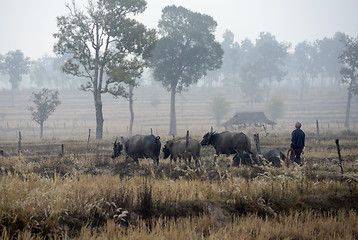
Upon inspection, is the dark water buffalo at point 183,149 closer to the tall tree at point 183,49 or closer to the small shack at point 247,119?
the tall tree at point 183,49

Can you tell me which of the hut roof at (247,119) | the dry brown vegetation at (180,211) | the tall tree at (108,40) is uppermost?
the tall tree at (108,40)

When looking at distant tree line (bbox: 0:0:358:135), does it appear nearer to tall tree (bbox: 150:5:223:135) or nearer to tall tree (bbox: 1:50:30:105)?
tall tree (bbox: 150:5:223:135)

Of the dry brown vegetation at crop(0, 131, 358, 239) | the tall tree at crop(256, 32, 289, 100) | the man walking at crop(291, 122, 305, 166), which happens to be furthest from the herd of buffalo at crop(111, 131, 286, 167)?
the tall tree at crop(256, 32, 289, 100)

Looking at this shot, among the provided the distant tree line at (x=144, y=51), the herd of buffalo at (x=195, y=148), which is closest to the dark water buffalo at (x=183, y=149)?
the herd of buffalo at (x=195, y=148)

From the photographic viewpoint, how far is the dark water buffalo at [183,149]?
60.6ft

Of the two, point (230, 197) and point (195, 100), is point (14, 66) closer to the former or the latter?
point (195, 100)

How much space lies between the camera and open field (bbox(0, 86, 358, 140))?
8664 cm

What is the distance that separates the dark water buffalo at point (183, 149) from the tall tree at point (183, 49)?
121 feet

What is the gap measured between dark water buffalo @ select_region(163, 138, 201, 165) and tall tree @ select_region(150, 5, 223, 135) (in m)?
36.9

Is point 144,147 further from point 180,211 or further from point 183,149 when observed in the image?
point 180,211

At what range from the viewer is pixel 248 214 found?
28.8ft

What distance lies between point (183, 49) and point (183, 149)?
39549 millimetres

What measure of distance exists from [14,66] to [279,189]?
415 feet

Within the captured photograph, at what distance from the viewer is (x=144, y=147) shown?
1944 centimetres
